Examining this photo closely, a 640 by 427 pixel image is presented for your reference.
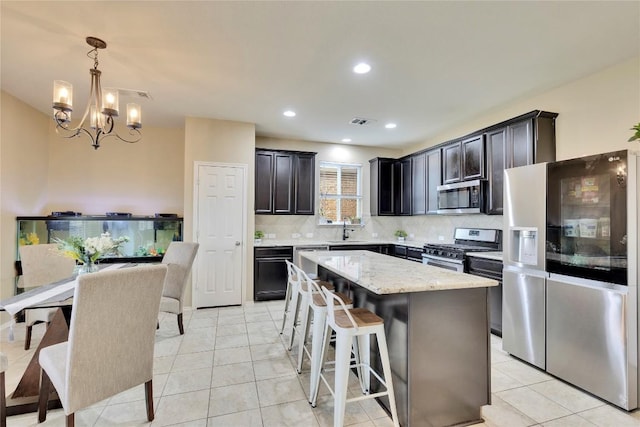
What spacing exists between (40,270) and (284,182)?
3324mm

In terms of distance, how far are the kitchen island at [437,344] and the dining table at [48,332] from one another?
2033 millimetres

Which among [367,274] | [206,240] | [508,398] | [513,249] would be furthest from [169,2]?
[508,398]

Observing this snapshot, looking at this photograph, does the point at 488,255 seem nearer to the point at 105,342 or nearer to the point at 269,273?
the point at 269,273

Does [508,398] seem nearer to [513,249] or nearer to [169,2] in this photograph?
[513,249]

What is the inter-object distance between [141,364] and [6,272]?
336 cm

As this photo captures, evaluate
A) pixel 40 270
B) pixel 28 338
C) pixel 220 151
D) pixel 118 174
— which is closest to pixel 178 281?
pixel 40 270

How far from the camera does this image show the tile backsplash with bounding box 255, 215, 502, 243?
5.20 m

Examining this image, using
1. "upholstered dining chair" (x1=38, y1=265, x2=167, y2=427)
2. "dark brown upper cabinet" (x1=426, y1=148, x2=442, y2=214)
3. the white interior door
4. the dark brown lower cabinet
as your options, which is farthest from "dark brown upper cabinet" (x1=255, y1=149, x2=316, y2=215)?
"upholstered dining chair" (x1=38, y1=265, x2=167, y2=427)

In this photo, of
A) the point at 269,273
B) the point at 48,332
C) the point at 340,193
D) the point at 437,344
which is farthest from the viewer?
the point at 340,193

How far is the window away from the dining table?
4.13 meters

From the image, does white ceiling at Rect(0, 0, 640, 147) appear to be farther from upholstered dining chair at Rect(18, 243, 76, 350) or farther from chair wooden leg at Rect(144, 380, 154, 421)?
chair wooden leg at Rect(144, 380, 154, 421)

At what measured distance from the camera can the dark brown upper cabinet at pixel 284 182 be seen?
515 cm

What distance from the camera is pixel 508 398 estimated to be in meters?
2.30

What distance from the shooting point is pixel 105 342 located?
175 cm
